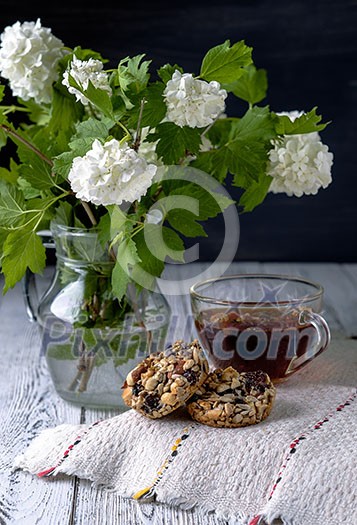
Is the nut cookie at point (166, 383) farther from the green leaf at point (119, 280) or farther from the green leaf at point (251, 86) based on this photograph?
the green leaf at point (251, 86)

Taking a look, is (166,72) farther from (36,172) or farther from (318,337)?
(318,337)

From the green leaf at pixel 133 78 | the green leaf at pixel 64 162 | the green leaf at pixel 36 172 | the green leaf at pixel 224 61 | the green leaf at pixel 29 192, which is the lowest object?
the green leaf at pixel 29 192

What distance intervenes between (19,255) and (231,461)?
14.5 inches

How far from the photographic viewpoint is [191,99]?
95 cm

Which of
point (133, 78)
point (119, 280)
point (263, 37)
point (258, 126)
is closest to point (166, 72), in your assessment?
point (133, 78)

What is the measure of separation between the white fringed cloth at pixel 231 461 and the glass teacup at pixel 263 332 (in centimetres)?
10

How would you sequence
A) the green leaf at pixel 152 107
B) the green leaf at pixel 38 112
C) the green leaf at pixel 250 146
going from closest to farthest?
1. the green leaf at pixel 152 107
2. the green leaf at pixel 250 146
3. the green leaf at pixel 38 112

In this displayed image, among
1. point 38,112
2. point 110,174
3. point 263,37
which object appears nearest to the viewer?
point 110,174

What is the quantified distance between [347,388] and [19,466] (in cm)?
43

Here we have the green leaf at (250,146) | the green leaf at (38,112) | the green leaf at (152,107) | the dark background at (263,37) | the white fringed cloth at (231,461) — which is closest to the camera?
the white fringed cloth at (231,461)

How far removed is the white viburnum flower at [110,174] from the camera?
884 millimetres

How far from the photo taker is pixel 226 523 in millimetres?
861

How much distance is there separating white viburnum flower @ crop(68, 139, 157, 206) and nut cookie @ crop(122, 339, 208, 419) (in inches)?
8.5

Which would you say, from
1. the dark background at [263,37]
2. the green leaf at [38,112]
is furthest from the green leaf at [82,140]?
the dark background at [263,37]
